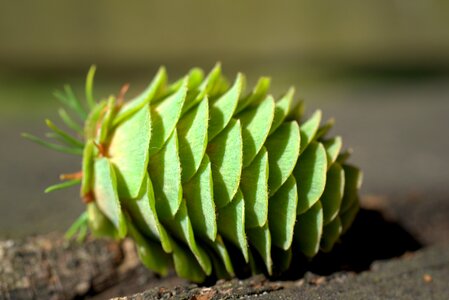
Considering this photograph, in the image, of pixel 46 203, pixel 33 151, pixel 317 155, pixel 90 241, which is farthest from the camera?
pixel 33 151

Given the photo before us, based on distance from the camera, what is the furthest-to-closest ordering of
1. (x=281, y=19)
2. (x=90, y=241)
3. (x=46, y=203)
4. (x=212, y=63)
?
(x=212, y=63) → (x=281, y=19) → (x=46, y=203) → (x=90, y=241)

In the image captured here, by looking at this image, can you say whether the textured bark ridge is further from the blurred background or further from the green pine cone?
the blurred background

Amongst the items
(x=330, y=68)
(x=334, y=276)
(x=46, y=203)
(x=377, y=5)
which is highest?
(x=377, y=5)

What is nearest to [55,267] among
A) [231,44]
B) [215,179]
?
[215,179]

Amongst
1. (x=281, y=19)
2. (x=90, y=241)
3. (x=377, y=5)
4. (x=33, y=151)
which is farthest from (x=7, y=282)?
(x=377, y=5)

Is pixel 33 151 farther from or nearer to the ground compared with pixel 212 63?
nearer to the ground

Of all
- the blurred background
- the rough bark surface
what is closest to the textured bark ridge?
the rough bark surface

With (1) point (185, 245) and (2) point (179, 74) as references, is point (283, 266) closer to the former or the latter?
(1) point (185, 245)
